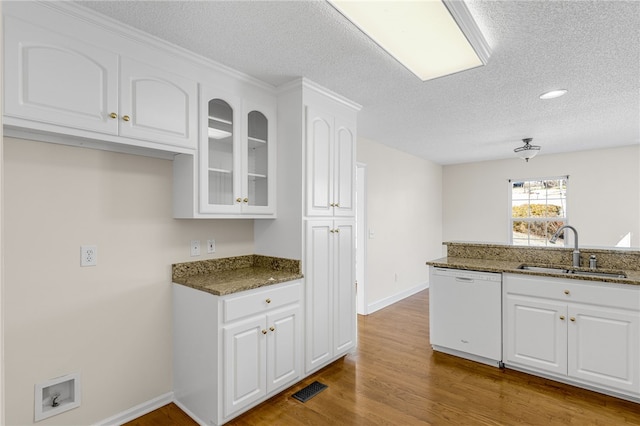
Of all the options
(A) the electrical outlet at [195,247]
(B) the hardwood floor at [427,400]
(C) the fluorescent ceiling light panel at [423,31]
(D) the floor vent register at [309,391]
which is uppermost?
(C) the fluorescent ceiling light panel at [423,31]

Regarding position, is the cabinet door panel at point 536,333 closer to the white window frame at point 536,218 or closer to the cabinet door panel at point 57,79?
the white window frame at point 536,218

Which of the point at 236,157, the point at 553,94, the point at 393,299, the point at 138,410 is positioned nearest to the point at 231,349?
the point at 138,410

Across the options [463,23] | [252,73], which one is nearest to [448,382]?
[463,23]

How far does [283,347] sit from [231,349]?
18.2 inches

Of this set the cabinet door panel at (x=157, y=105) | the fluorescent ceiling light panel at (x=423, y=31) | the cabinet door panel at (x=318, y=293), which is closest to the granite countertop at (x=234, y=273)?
the cabinet door panel at (x=318, y=293)

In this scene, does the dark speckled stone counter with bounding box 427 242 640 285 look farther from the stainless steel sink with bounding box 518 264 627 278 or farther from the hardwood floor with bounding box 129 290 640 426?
the hardwood floor with bounding box 129 290 640 426

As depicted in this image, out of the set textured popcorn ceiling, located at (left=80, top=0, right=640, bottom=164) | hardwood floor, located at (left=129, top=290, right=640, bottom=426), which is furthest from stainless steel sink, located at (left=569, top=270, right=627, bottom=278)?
textured popcorn ceiling, located at (left=80, top=0, right=640, bottom=164)

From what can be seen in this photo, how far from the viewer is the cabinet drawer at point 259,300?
2.21 meters

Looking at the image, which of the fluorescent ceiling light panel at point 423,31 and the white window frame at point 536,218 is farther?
the white window frame at point 536,218

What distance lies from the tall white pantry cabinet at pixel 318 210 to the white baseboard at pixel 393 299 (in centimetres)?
142

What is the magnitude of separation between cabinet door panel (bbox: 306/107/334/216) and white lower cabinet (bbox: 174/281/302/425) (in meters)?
0.69

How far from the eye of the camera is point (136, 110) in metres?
2.03

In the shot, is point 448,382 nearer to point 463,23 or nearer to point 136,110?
point 463,23

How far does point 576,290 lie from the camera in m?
2.62
